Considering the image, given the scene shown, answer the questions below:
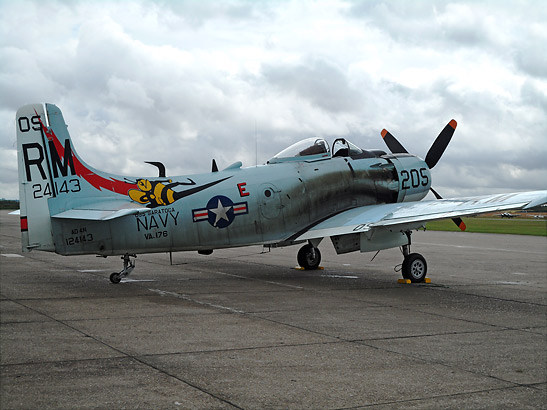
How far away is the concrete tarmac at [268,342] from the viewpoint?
5734 mm

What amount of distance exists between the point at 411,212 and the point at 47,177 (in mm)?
7867

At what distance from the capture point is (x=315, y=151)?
628 inches

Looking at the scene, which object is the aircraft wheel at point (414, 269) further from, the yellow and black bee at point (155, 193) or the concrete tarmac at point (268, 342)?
the yellow and black bee at point (155, 193)

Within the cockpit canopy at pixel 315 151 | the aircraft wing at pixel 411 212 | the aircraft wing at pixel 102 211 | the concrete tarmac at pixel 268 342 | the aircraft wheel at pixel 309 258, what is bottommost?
the concrete tarmac at pixel 268 342

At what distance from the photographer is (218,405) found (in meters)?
5.38

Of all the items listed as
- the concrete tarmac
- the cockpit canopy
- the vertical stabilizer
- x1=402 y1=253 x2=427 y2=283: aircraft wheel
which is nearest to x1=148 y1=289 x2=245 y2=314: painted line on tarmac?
the concrete tarmac

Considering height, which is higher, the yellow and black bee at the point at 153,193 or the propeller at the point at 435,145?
the propeller at the point at 435,145

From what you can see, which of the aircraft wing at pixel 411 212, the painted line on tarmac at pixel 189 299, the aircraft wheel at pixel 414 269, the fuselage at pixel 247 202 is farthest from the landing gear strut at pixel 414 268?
the painted line on tarmac at pixel 189 299

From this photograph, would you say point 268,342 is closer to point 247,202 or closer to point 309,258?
point 247,202

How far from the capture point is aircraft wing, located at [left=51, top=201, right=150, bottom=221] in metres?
11.8

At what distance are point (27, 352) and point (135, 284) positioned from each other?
6685mm

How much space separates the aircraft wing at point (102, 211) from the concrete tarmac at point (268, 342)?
1518mm

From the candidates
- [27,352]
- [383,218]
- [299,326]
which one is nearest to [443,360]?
[299,326]

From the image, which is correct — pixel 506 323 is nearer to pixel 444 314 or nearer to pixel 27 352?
pixel 444 314
